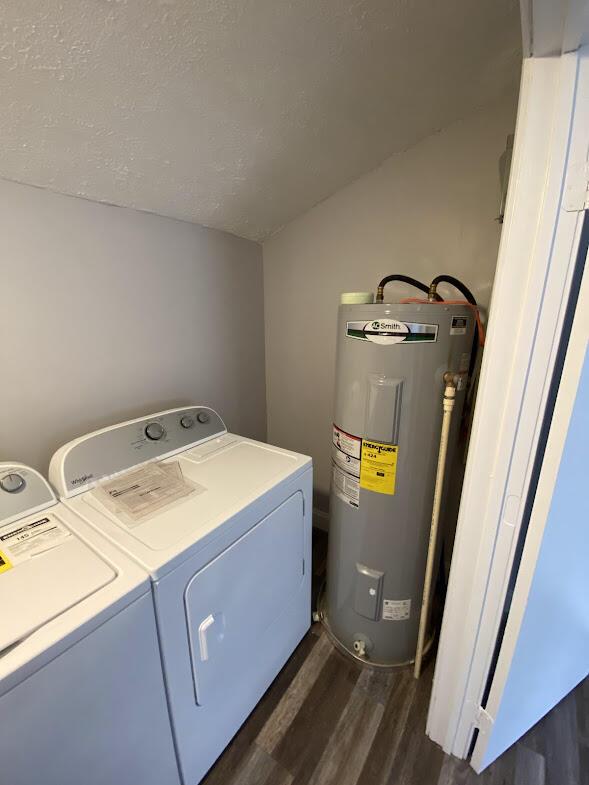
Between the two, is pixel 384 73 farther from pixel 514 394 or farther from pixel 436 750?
pixel 436 750

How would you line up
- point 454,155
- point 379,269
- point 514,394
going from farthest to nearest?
point 379,269 < point 454,155 < point 514,394

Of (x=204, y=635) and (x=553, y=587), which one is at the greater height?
(x=553, y=587)

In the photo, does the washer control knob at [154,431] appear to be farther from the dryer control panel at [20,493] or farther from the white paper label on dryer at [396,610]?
the white paper label on dryer at [396,610]

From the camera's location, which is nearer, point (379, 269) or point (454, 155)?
point (454, 155)

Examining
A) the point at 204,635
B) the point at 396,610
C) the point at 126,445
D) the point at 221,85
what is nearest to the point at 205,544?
the point at 204,635

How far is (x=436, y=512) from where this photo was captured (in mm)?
1146

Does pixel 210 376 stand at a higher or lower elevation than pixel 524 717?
higher

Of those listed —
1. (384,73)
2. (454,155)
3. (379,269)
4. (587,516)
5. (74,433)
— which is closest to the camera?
(587,516)

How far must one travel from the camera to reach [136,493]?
3.38ft

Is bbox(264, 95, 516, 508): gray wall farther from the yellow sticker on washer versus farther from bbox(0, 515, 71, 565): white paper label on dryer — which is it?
bbox(0, 515, 71, 565): white paper label on dryer

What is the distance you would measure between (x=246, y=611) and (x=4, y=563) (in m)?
0.65

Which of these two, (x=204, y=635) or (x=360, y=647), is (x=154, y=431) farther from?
(x=360, y=647)

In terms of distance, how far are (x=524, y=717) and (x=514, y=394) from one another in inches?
45.2

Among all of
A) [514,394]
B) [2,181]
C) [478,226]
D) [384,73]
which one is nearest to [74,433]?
[2,181]
